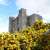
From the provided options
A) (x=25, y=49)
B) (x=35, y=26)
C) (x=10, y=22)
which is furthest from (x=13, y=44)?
(x=10, y=22)

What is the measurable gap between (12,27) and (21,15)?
2.42 metres

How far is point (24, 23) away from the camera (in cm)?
3134

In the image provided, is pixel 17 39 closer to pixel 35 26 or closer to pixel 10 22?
pixel 35 26

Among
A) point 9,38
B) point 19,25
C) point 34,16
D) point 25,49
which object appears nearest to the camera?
point 25,49

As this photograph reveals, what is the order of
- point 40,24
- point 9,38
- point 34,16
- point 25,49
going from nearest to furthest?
point 25,49 → point 9,38 → point 40,24 → point 34,16

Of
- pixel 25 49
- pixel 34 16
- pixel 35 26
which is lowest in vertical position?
pixel 25 49

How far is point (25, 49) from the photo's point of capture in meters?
9.80

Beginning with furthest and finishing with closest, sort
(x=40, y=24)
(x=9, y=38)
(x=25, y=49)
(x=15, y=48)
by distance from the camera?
1. (x=40, y=24)
2. (x=9, y=38)
3. (x=15, y=48)
4. (x=25, y=49)

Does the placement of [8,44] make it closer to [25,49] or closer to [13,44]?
[13,44]

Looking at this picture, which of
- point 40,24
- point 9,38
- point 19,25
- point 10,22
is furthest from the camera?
point 10,22

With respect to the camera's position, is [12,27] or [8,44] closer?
[8,44]

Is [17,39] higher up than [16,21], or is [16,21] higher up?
[16,21]

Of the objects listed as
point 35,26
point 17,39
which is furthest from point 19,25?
point 17,39

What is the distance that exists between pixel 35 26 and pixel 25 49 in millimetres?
5674
